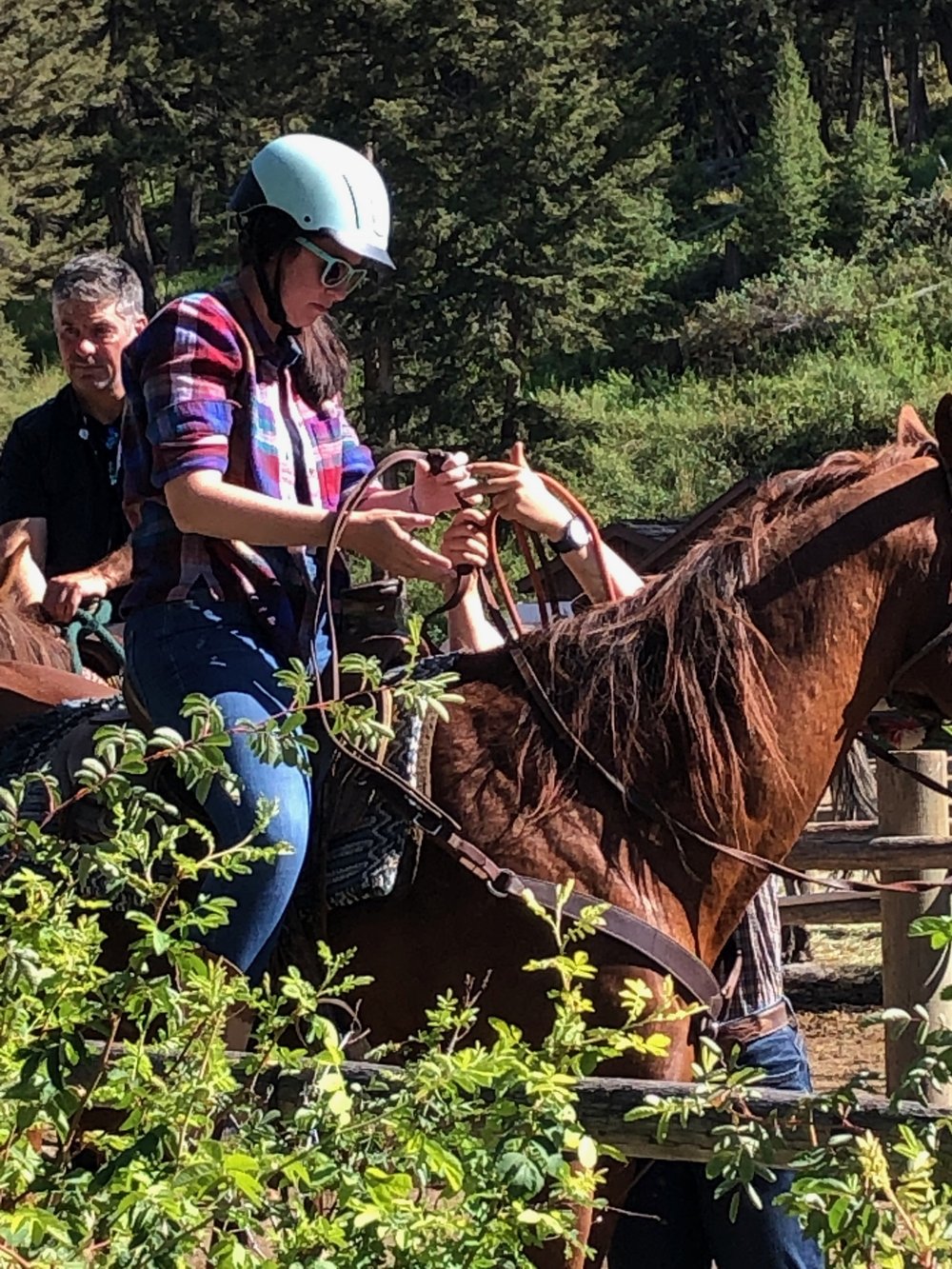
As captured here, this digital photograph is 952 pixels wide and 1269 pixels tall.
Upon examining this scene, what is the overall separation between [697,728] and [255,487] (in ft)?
3.11

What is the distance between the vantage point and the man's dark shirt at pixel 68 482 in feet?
16.7

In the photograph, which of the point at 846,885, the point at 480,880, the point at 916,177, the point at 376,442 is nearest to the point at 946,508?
the point at 846,885

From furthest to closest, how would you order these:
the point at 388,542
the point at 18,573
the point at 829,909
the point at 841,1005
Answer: the point at 841,1005 < the point at 829,909 < the point at 18,573 < the point at 388,542

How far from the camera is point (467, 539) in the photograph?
11.0ft

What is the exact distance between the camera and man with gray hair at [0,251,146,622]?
189 inches

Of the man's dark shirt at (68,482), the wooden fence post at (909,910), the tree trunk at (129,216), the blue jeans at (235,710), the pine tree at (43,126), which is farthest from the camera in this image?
the tree trunk at (129,216)

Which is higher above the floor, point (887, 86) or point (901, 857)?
point (887, 86)

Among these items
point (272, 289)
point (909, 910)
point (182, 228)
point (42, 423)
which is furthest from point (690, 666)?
point (182, 228)

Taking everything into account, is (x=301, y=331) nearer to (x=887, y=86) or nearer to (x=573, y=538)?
(x=573, y=538)

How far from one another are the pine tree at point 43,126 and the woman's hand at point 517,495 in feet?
124

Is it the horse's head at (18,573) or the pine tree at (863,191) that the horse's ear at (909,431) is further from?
the pine tree at (863,191)

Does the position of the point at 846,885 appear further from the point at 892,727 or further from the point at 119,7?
the point at 119,7

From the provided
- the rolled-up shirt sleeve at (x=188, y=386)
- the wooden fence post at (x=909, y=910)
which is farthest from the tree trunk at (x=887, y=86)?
the rolled-up shirt sleeve at (x=188, y=386)

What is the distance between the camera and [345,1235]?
1.76 meters
